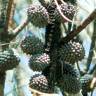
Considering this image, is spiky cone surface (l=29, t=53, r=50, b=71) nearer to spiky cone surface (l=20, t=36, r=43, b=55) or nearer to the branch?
spiky cone surface (l=20, t=36, r=43, b=55)

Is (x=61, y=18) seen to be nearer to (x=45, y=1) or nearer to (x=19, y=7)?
(x=45, y=1)

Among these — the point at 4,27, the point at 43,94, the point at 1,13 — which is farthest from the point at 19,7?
the point at 43,94

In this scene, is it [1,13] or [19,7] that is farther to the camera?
[19,7]

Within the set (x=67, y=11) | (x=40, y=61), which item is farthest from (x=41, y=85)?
(x=67, y=11)

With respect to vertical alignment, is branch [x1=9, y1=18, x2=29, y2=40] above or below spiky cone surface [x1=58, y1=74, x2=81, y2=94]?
above

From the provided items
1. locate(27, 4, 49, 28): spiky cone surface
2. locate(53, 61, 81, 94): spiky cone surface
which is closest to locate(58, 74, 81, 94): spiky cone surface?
locate(53, 61, 81, 94): spiky cone surface

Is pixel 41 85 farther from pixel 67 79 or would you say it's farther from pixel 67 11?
pixel 67 11
